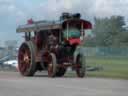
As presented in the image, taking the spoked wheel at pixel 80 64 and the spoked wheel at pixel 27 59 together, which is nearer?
the spoked wheel at pixel 80 64

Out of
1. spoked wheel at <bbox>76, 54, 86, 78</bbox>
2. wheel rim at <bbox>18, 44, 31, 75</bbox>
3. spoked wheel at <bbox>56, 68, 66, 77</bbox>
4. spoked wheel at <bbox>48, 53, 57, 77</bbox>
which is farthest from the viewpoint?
spoked wheel at <bbox>56, 68, 66, 77</bbox>

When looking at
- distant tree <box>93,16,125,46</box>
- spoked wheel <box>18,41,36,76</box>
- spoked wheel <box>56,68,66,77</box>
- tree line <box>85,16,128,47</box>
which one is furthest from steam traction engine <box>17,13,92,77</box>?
distant tree <box>93,16,125,46</box>

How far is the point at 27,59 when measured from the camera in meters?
29.3

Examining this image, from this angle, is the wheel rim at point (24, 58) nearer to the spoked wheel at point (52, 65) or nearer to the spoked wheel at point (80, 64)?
the spoked wheel at point (52, 65)

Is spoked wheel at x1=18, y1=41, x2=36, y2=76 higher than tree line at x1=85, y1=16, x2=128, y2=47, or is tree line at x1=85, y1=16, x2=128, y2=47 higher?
spoked wheel at x1=18, y1=41, x2=36, y2=76

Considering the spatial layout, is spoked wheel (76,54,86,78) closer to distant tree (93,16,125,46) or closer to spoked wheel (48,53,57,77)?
spoked wheel (48,53,57,77)

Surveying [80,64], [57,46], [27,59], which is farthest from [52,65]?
[27,59]

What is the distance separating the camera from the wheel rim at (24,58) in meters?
29.3

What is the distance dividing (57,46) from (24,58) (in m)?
2.85

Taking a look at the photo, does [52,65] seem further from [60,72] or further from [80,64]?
[60,72]

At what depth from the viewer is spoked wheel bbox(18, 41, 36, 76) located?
28672 mm

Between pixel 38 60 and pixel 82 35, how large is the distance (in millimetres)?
2550

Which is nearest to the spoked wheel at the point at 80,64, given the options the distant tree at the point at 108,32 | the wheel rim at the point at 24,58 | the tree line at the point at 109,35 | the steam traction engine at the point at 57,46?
the steam traction engine at the point at 57,46

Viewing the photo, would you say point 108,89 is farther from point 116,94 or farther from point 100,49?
point 100,49
